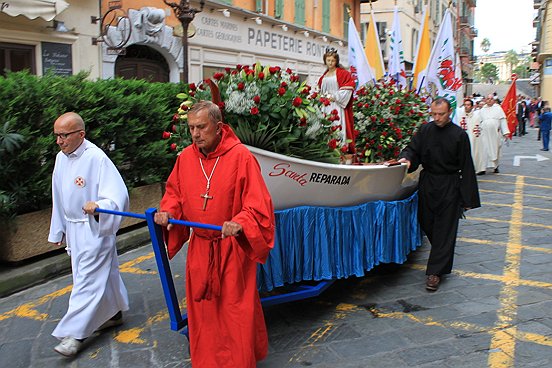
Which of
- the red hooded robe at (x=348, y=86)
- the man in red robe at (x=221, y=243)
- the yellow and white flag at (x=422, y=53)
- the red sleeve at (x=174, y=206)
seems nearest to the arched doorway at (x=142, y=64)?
the yellow and white flag at (x=422, y=53)

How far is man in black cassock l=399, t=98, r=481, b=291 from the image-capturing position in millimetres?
5105

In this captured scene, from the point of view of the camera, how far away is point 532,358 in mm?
3701

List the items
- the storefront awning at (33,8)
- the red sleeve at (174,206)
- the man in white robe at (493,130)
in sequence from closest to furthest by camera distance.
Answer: the red sleeve at (174,206), the storefront awning at (33,8), the man in white robe at (493,130)

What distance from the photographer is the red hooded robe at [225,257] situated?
325 centimetres

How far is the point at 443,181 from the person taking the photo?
522cm

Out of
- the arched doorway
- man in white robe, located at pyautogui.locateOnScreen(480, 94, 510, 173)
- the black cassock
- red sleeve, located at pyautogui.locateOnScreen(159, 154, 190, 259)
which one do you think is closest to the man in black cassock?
the black cassock

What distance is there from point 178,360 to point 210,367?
51 centimetres

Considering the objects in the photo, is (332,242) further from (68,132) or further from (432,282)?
(68,132)

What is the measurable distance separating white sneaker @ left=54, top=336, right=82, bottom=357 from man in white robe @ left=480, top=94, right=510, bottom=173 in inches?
437

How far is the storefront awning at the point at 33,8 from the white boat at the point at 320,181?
20.8 feet

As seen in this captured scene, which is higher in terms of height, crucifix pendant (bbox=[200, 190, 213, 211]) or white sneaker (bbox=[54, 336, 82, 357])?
crucifix pendant (bbox=[200, 190, 213, 211])

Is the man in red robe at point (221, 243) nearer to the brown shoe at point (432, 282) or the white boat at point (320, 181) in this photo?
the white boat at point (320, 181)

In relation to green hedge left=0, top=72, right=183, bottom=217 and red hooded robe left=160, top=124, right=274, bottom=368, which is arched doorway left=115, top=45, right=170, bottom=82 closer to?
green hedge left=0, top=72, right=183, bottom=217

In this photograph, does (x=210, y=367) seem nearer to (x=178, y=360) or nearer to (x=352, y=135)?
(x=178, y=360)
